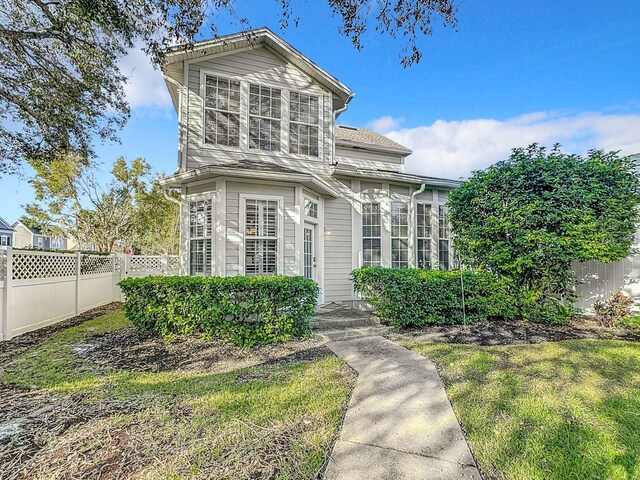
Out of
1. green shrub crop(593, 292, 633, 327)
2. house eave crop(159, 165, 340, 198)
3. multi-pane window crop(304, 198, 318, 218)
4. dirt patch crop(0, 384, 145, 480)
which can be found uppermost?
house eave crop(159, 165, 340, 198)

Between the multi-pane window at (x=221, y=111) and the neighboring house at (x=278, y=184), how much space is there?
26mm

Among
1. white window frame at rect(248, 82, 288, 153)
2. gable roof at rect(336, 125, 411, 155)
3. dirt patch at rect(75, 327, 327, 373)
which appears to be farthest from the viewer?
gable roof at rect(336, 125, 411, 155)

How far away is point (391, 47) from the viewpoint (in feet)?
16.7

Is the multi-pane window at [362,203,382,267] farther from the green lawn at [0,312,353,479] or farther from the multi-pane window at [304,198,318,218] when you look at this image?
the green lawn at [0,312,353,479]


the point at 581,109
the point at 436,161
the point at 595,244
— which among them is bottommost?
the point at 595,244

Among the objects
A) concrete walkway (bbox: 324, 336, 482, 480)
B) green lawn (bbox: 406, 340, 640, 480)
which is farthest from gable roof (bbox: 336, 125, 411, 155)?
concrete walkway (bbox: 324, 336, 482, 480)

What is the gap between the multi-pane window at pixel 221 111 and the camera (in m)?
8.02

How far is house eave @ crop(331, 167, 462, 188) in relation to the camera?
8.86 metres

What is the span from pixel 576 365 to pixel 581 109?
11846mm

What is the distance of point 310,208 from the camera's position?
26.8 ft

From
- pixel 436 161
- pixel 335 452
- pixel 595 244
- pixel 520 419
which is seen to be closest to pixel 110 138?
pixel 335 452

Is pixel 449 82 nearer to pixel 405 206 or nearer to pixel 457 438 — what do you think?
pixel 405 206

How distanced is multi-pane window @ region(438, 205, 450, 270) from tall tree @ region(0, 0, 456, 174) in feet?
19.2

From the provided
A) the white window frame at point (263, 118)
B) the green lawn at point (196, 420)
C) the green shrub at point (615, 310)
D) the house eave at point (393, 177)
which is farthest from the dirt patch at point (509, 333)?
the white window frame at point (263, 118)
